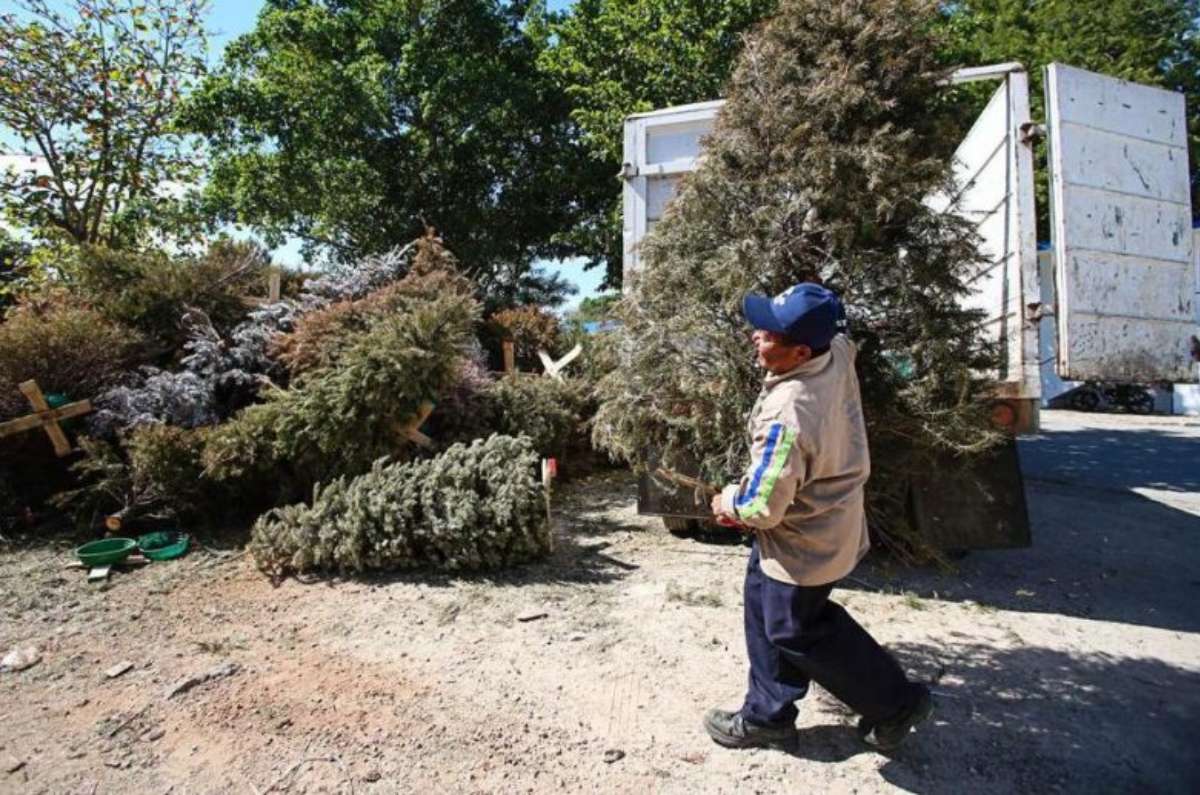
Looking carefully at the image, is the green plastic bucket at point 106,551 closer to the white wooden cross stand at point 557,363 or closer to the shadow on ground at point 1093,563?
the white wooden cross stand at point 557,363

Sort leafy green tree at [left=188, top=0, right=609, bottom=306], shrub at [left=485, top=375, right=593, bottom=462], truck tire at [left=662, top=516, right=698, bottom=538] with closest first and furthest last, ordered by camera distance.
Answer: truck tire at [left=662, top=516, right=698, bottom=538], shrub at [left=485, top=375, right=593, bottom=462], leafy green tree at [left=188, top=0, right=609, bottom=306]

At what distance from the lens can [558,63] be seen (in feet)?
39.0

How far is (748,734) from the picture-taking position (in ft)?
7.72

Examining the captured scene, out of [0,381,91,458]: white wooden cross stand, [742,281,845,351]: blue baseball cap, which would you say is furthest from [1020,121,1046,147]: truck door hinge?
[0,381,91,458]: white wooden cross stand

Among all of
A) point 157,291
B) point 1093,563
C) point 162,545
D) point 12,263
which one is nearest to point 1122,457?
point 1093,563

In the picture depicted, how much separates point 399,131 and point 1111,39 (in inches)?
559

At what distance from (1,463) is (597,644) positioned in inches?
214

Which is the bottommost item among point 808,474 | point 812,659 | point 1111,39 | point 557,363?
point 812,659

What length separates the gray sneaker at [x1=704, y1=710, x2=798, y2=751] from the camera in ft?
7.67

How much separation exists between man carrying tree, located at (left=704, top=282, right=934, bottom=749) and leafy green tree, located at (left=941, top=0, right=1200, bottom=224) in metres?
13.2

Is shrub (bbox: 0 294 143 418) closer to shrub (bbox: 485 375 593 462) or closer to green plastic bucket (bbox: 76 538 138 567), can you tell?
green plastic bucket (bbox: 76 538 138 567)

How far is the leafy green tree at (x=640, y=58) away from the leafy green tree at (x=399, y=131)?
1.69 meters

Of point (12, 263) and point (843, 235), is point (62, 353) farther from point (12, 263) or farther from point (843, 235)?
point (843, 235)

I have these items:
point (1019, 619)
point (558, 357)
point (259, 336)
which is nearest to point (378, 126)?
point (558, 357)
